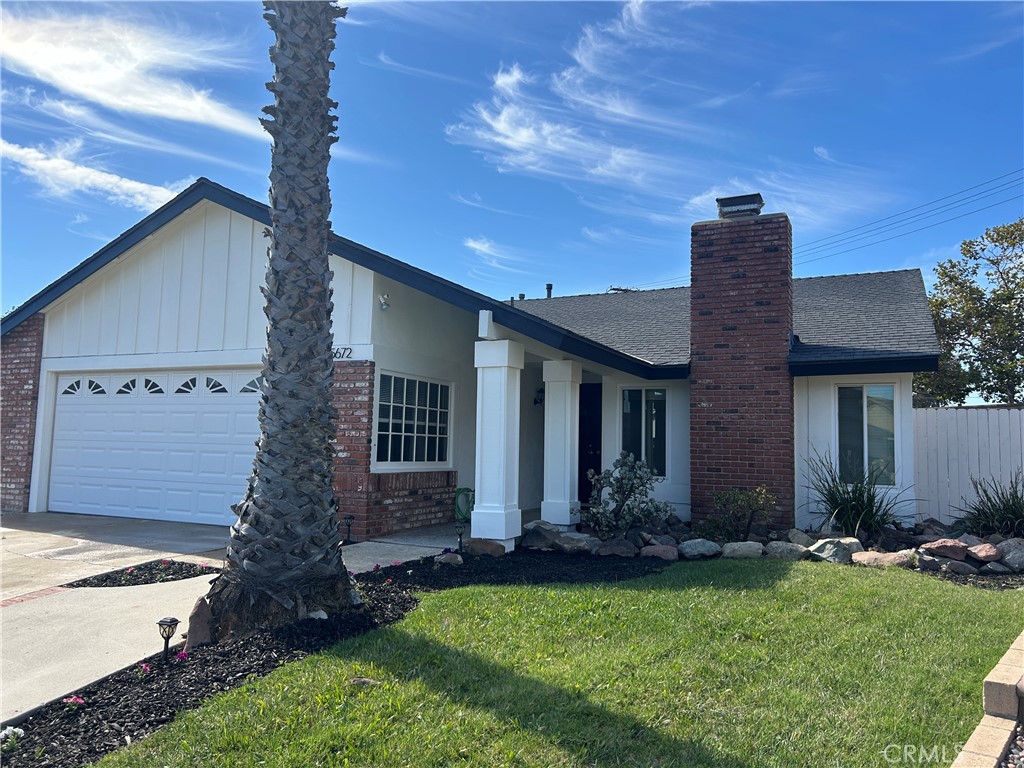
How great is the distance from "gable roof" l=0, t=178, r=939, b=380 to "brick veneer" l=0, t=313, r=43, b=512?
32 centimetres

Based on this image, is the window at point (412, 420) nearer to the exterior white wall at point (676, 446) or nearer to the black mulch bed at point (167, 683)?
→ the exterior white wall at point (676, 446)

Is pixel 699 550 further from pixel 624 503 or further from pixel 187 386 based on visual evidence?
pixel 187 386

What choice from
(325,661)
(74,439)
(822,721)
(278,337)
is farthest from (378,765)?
(74,439)

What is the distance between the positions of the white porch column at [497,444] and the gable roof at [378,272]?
0.45 m

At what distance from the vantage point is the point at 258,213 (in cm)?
1004

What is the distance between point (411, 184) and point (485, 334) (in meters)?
4.72

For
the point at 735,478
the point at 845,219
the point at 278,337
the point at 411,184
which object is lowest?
the point at 735,478

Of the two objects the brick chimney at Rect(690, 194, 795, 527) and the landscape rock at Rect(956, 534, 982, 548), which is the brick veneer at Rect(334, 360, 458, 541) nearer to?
the brick chimney at Rect(690, 194, 795, 527)

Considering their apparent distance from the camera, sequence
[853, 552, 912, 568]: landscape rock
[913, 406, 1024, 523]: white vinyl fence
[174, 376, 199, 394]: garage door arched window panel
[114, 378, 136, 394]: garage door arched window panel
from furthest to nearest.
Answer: [114, 378, 136, 394]: garage door arched window panel → [174, 376, 199, 394]: garage door arched window panel → [913, 406, 1024, 523]: white vinyl fence → [853, 552, 912, 568]: landscape rock

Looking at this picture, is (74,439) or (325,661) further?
(74,439)

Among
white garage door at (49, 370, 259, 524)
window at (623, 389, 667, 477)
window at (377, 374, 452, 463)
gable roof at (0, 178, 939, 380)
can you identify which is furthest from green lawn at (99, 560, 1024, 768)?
white garage door at (49, 370, 259, 524)

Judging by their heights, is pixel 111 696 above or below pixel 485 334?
below

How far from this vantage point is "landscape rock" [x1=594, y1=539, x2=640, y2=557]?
8469mm

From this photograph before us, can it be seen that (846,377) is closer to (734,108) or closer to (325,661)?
(734,108)
